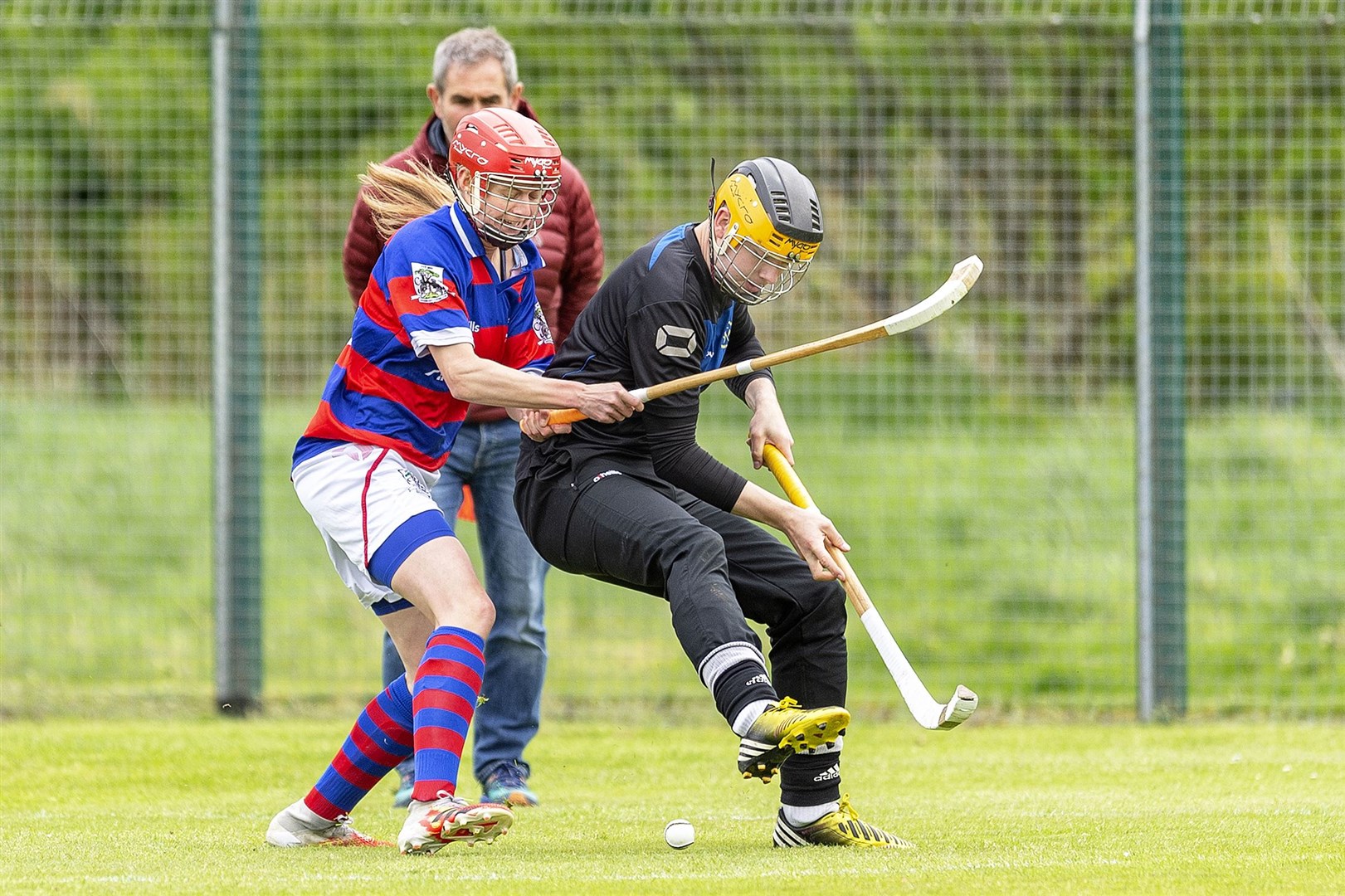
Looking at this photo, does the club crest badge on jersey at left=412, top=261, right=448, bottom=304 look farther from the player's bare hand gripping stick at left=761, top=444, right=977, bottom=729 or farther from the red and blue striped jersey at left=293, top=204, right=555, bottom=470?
the player's bare hand gripping stick at left=761, top=444, right=977, bottom=729

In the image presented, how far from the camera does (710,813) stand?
5.55m

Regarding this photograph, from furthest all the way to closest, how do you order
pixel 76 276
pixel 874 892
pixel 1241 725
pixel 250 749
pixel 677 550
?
pixel 76 276
pixel 1241 725
pixel 250 749
pixel 677 550
pixel 874 892

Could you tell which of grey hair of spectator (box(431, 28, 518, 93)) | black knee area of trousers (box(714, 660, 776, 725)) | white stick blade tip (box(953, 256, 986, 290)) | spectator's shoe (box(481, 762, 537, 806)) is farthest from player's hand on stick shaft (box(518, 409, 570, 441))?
grey hair of spectator (box(431, 28, 518, 93))

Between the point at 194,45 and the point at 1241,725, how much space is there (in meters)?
6.16

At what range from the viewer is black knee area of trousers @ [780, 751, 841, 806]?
15.2ft

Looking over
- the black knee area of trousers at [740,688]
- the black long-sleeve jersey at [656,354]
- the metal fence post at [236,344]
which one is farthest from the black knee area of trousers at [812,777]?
the metal fence post at [236,344]

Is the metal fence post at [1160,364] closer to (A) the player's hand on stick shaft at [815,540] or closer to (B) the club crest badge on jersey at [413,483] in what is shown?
(A) the player's hand on stick shaft at [815,540]

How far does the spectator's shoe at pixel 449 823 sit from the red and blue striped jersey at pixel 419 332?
3.22 ft

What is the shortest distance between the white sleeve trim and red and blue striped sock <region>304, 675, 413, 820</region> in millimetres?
950

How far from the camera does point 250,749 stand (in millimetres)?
7051

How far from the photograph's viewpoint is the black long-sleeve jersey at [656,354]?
15.0ft

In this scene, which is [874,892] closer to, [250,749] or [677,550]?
[677,550]

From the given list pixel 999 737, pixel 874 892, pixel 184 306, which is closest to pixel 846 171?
pixel 999 737

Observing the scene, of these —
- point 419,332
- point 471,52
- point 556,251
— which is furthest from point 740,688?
point 471,52
